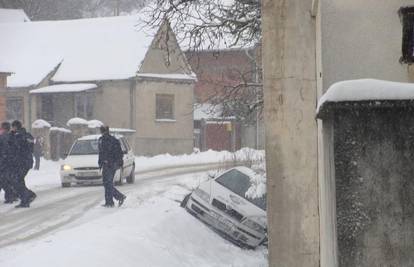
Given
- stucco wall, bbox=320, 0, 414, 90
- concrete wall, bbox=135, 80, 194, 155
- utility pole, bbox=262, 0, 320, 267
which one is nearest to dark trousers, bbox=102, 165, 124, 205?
utility pole, bbox=262, 0, 320, 267

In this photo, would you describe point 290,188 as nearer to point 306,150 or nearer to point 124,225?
point 306,150

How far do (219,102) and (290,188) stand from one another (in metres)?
8.19

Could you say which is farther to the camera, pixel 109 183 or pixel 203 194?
pixel 109 183

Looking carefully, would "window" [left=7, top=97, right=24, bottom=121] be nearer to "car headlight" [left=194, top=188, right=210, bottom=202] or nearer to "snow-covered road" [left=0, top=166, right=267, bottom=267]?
"snow-covered road" [left=0, top=166, right=267, bottom=267]

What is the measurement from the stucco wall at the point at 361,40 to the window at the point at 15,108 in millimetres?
36073

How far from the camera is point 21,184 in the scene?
15.3m

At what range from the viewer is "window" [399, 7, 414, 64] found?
4.96 meters

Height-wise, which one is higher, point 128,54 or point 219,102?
point 128,54

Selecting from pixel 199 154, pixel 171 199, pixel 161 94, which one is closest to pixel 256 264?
pixel 171 199

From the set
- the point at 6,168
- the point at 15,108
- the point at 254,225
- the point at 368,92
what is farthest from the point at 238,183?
the point at 15,108

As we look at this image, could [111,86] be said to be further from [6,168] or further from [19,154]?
[19,154]

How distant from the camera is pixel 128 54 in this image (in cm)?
3962

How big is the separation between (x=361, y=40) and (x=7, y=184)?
475 inches

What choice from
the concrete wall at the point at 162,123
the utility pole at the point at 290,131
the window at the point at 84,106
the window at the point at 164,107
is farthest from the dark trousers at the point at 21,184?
the window at the point at 164,107
